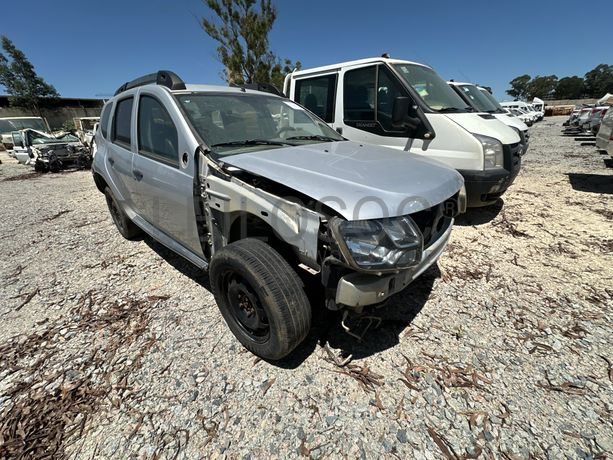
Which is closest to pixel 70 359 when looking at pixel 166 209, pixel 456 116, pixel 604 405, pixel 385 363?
pixel 166 209

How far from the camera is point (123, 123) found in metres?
3.25

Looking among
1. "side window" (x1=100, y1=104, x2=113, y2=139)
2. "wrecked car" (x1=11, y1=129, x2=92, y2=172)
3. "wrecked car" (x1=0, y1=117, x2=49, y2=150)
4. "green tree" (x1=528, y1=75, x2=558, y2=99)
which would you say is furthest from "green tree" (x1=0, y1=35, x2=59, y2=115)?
"green tree" (x1=528, y1=75, x2=558, y2=99)

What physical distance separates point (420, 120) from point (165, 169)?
3.01 metres

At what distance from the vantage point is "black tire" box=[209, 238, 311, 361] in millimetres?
1776

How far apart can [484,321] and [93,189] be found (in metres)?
8.76

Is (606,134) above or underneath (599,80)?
underneath

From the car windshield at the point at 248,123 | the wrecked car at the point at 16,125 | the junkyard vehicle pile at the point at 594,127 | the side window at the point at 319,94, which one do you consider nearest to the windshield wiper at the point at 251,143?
the car windshield at the point at 248,123

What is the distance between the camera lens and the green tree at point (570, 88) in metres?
64.4

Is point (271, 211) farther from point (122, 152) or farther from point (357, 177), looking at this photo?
point (122, 152)

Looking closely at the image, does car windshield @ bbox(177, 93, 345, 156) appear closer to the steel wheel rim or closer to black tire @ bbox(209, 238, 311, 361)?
black tire @ bbox(209, 238, 311, 361)

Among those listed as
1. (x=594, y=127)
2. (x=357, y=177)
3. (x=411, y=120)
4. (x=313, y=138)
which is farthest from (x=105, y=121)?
(x=594, y=127)

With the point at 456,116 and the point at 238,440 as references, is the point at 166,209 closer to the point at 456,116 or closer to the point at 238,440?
the point at 238,440

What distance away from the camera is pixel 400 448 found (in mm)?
1546

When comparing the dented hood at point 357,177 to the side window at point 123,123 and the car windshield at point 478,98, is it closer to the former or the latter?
the side window at point 123,123
